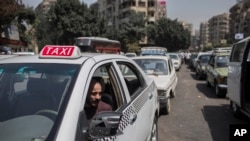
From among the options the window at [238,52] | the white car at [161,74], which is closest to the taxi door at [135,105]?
the white car at [161,74]

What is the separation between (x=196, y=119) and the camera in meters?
8.91

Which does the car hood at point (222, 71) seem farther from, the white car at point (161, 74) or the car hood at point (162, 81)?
the car hood at point (162, 81)

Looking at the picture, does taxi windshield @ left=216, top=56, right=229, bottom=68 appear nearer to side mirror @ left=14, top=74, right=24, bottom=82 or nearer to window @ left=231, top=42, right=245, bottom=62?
window @ left=231, top=42, right=245, bottom=62

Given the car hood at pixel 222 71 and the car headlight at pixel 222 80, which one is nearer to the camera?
the car headlight at pixel 222 80

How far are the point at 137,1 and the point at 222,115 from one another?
7479 centimetres

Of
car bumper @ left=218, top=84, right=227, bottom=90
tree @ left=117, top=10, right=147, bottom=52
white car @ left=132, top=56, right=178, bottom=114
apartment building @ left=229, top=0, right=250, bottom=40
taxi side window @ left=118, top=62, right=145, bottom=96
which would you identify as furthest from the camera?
apartment building @ left=229, top=0, right=250, bottom=40

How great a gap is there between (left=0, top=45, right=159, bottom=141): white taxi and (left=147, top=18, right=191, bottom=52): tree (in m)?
71.0

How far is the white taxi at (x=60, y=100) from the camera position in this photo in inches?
101

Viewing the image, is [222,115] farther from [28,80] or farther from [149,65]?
[28,80]

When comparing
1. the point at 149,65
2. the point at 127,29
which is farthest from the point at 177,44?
the point at 149,65

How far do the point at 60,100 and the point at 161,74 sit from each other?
793 cm

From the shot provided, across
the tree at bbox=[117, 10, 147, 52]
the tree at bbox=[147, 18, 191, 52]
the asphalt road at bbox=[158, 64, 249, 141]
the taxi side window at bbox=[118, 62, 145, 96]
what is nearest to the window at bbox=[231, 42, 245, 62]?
the asphalt road at bbox=[158, 64, 249, 141]

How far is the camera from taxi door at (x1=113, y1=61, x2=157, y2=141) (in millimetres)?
3467

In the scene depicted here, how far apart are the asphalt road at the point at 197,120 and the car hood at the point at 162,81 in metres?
0.81
